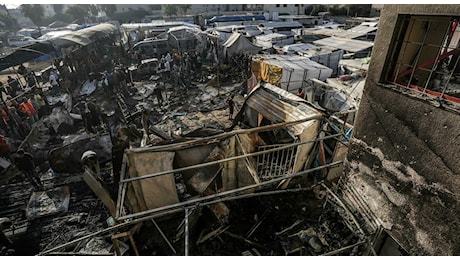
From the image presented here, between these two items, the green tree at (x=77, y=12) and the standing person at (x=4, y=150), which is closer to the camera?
the standing person at (x=4, y=150)

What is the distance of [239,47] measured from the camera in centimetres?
2119

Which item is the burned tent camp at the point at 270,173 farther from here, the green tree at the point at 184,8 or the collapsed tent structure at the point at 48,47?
the green tree at the point at 184,8

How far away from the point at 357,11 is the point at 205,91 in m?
45.3

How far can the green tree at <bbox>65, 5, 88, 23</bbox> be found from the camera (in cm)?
6175

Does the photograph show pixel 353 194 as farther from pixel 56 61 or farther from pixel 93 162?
pixel 56 61

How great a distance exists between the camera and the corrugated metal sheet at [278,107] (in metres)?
6.54

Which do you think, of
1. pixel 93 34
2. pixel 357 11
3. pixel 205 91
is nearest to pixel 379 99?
pixel 205 91

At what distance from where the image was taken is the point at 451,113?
10.0 ft

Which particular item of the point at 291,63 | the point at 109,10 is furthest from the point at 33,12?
the point at 291,63

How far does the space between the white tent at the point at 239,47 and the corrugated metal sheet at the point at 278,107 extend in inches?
546

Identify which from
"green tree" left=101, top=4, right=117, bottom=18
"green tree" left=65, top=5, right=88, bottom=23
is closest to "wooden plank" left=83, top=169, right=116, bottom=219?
"green tree" left=65, top=5, right=88, bottom=23

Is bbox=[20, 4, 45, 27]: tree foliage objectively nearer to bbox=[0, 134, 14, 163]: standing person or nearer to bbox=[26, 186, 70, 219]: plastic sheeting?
bbox=[0, 134, 14, 163]: standing person

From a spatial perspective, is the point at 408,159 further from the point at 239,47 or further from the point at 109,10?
the point at 109,10

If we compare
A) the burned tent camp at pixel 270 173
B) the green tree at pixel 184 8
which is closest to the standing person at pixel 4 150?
the burned tent camp at pixel 270 173
